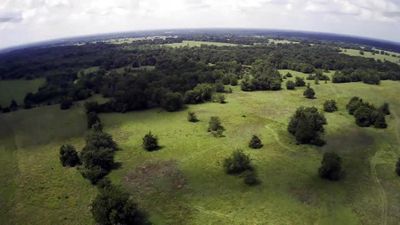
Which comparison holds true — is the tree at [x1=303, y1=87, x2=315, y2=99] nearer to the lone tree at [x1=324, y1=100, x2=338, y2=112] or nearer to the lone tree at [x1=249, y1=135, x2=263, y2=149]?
the lone tree at [x1=324, y1=100, x2=338, y2=112]

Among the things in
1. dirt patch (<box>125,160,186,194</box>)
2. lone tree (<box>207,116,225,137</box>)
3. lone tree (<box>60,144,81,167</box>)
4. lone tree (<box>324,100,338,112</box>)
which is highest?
lone tree (<box>324,100,338,112</box>)

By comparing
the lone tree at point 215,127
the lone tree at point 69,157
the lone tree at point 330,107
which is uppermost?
the lone tree at point 330,107

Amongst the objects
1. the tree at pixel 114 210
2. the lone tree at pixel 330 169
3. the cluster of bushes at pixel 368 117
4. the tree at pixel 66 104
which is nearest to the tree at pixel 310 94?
the cluster of bushes at pixel 368 117

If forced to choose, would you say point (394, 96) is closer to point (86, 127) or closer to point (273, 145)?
point (273, 145)

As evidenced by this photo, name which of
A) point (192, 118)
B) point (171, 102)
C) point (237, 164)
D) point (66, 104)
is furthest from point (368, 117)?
point (66, 104)

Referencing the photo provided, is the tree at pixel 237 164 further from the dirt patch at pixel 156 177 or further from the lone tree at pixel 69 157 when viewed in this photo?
the lone tree at pixel 69 157

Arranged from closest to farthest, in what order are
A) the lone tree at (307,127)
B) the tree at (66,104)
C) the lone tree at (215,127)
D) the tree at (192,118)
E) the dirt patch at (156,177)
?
the dirt patch at (156,177)
the lone tree at (307,127)
the lone tree at (215,127)
the tree at (192,118)
the tree at (66,104)

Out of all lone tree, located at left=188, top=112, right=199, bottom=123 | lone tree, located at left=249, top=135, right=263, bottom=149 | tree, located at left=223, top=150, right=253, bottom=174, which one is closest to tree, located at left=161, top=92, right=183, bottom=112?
lone tree, located at left=188, top=112, right=199, bottom=123
